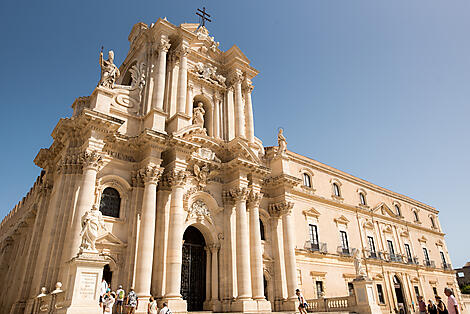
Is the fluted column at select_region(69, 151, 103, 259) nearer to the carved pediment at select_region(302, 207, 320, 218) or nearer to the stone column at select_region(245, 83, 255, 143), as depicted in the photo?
the stone column at select_region(245, 83, 255, 143)

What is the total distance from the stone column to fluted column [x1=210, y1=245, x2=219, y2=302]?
26.3 feet

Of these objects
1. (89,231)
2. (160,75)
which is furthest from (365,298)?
(160,75)

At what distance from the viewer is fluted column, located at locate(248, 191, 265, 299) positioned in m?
19.3

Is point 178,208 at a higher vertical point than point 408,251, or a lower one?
lower

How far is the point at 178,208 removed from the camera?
1723 centimetres

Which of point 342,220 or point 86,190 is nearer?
point 86,190

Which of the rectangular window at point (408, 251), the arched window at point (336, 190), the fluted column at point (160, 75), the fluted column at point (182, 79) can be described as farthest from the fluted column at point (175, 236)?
the rectangular window at point (408, 251)

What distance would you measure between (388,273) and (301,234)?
11.0m

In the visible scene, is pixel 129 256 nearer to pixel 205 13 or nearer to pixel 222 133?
pixel 222 133

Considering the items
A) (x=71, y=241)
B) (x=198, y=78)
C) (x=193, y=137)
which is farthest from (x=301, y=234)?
(x=71, y=241)

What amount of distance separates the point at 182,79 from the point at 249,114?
5.85 meters

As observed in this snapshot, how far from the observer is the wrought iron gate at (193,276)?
1820 centimetres

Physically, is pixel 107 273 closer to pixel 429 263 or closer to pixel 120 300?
pixel 120 300

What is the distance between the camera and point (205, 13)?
90.8ft
